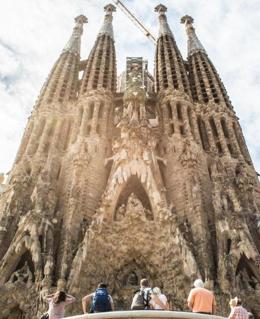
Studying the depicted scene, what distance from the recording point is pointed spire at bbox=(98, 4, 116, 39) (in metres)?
31.3

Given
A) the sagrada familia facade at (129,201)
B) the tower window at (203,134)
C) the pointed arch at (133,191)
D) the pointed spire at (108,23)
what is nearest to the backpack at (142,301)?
the sagrada familia facade at (129,201)

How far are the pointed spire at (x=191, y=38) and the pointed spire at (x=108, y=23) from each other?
6641mm

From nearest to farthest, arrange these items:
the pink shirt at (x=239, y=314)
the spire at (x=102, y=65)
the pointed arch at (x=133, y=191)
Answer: the pink shirt at (x=239, y=314), the pointed arch at (x=133, y=191), the spire at (x=102, y=65)

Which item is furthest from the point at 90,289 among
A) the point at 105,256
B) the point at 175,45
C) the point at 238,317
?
the point at 175,45

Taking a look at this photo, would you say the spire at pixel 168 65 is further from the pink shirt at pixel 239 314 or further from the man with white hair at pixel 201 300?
the pink shirt at pixel 239 314

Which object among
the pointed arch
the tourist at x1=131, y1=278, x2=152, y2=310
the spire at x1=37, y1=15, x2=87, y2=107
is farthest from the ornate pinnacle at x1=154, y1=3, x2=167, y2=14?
the tourist at x1=131, y1=278, x2=152, y2=310

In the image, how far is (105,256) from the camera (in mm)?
13422

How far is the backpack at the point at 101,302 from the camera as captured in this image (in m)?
6.11

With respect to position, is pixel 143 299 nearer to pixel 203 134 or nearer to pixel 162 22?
pixel 203 134

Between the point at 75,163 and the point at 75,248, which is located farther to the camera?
the point at 75,163

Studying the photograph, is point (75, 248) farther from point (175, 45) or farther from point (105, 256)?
point (175, 45)

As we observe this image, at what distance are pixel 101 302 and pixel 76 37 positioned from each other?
91.5 feet

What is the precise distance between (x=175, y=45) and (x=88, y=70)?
800 centimetres

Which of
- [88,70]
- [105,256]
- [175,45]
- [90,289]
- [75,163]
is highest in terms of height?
→ [175,45]
